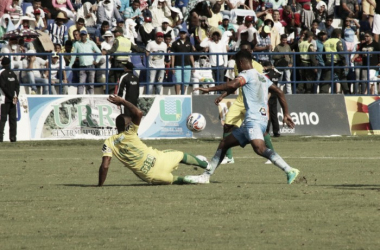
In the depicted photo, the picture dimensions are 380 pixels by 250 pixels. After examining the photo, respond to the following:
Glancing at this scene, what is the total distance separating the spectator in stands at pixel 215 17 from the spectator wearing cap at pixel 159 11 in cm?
141

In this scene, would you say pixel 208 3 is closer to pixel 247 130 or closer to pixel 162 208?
pixel 247 130

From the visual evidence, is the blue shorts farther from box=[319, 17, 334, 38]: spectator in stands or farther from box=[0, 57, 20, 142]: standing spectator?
box=[319, 17, 334, 38]: spectator in stands

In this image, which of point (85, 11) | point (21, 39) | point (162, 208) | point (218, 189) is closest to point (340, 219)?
point (162, 208)

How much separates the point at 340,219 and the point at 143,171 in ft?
13.2

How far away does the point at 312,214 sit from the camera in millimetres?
10594

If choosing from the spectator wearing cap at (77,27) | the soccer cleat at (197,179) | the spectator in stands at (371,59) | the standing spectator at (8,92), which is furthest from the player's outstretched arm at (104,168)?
the spectator in stands at (371,59)

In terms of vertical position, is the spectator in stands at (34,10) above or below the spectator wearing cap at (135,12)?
above

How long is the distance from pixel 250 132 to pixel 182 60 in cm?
1448

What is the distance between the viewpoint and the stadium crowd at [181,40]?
2728 cm

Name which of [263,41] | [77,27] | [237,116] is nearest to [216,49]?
[263,41]

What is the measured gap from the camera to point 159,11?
3034 cm

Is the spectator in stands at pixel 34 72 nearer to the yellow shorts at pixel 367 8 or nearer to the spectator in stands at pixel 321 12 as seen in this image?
the spectator in stands at pixel 321 12

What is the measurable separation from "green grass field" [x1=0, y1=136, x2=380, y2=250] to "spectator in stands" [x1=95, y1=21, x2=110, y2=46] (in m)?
10.6

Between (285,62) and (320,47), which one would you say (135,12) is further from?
(320,47)
